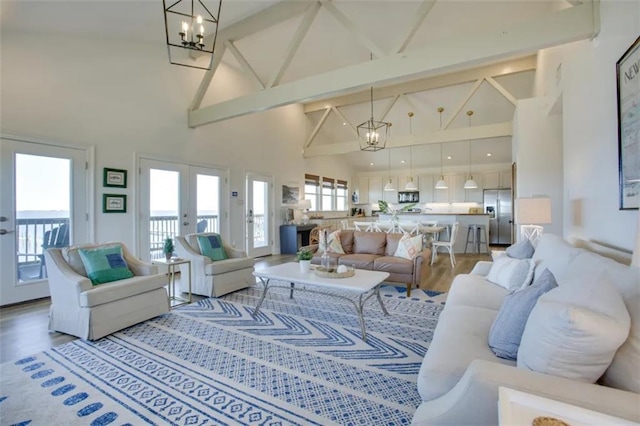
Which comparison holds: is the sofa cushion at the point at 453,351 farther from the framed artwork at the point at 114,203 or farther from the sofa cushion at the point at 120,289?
the framed artwork at the point at 114,203

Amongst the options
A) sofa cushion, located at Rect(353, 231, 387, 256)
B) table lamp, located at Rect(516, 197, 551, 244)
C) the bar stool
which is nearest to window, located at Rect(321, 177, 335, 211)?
the bar stool

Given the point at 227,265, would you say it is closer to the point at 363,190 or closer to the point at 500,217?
the point at 500,217

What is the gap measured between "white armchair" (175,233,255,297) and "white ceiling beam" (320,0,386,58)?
3271 mm

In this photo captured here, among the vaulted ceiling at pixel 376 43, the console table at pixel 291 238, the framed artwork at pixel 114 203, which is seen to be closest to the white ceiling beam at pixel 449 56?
the vaulted ceiling at pixel 376 43

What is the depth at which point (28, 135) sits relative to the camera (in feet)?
12.4

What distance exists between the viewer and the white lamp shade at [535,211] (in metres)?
3.56

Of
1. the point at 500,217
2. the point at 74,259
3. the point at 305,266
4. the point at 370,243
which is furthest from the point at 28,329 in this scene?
the point at 500,217

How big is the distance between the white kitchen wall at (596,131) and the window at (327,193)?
7.21 metres

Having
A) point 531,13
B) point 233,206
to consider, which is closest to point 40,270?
point 233,206

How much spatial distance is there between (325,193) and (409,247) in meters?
6.21

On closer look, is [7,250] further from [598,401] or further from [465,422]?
[598,401]

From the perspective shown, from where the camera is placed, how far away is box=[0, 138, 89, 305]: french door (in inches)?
143

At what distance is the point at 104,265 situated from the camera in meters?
3.09

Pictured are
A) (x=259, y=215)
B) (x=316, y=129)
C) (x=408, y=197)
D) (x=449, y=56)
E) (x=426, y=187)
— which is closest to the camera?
(x=449, y=56)
